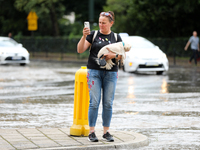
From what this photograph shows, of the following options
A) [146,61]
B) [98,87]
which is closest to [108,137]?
[98,87]

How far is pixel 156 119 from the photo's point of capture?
910 centimetres

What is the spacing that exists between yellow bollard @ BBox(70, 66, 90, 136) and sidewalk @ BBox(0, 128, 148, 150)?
0.55ft

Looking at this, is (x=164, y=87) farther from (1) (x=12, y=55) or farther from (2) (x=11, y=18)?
(2) (x=11, y=18)

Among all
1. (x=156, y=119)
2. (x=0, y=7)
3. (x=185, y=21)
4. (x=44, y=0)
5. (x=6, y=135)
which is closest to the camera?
(x=6, y=135)

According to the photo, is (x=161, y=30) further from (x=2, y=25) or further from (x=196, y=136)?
(x=196, y=136)

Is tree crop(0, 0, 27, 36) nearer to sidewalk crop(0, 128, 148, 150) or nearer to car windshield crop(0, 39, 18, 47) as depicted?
car windshield crop(0, 39, 18, 47)

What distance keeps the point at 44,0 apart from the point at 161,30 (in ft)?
34.9

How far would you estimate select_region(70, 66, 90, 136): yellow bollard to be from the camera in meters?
7.16

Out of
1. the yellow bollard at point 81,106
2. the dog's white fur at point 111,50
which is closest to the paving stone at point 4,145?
the yellow bollard at point 81,106

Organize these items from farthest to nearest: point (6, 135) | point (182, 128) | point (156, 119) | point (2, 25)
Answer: point (2, 25), point (156, 119), point (182, 128), point (6, 135)

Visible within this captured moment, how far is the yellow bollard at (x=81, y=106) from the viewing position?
7164mm

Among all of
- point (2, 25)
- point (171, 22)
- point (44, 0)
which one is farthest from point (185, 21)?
point (2, 25)

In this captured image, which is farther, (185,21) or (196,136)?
(185,21)

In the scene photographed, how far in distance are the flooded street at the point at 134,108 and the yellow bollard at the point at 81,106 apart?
104cm
